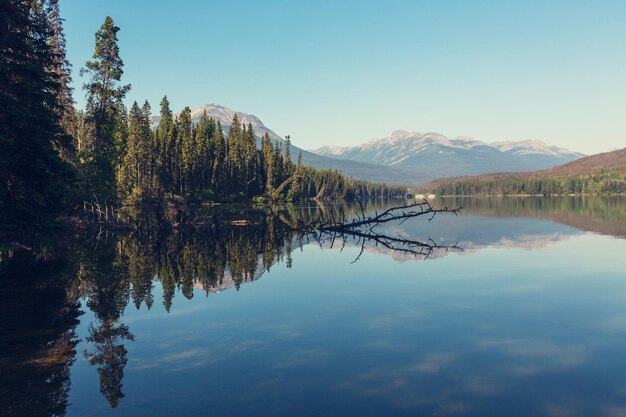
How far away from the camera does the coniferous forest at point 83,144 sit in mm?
24141

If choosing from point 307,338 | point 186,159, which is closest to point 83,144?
point 186,159

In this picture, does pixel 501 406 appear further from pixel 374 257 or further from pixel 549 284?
pixel 374 257

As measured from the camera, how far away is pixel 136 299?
16.6m

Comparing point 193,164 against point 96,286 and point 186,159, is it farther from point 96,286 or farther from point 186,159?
point 96,286

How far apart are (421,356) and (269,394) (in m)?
4.28

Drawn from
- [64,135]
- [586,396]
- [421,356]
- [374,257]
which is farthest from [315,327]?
[64,135]

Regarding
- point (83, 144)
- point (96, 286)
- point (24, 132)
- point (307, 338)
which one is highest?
point (83, 144)

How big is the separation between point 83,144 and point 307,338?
54769 mm

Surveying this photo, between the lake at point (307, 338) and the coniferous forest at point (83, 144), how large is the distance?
16.2 ft

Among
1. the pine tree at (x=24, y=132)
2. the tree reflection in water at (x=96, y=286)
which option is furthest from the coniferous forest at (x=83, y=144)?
the tree reflection in water at (x=96, y=286)

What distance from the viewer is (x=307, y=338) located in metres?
12.4

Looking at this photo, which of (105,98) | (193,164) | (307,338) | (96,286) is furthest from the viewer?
(193,164)

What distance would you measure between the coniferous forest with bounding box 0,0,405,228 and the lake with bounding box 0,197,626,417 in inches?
195

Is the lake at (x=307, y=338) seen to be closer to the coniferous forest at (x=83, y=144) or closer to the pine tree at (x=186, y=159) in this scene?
the coniferous forest at (x=83, y=144)
